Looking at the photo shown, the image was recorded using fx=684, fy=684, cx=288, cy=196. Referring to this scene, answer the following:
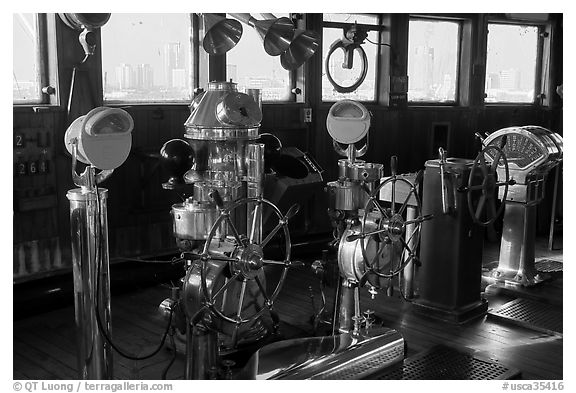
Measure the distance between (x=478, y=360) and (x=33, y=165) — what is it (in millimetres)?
2683

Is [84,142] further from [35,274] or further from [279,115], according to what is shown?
[279,115]

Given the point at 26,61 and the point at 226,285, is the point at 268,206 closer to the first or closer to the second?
the point at 226,285

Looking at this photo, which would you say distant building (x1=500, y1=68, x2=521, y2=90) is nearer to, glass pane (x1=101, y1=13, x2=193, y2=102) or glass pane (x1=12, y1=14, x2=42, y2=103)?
glass pane (x1=101, y1=13, x2=193, y2=102)

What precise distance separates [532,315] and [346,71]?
256 cm

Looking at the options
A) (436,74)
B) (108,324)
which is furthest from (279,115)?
(108,324)

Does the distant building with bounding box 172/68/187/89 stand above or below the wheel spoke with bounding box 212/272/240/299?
above

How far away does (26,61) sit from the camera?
4000 mm

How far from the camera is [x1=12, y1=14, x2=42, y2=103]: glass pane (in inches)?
155

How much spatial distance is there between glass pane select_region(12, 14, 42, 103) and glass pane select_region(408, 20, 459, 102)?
3.21 metres

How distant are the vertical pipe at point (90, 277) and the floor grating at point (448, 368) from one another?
1245 mm

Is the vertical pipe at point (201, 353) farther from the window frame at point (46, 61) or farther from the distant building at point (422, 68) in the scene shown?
the distant building at point (422, 68)

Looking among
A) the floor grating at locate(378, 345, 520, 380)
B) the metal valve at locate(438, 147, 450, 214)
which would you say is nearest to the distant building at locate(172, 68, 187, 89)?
the metal valve at locate(438, 147, 450, 214)

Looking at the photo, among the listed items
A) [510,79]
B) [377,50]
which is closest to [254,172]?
[377,50]

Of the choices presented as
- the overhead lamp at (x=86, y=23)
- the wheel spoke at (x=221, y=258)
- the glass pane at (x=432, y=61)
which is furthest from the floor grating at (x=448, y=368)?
the glass pane at (x=432, y=61)
